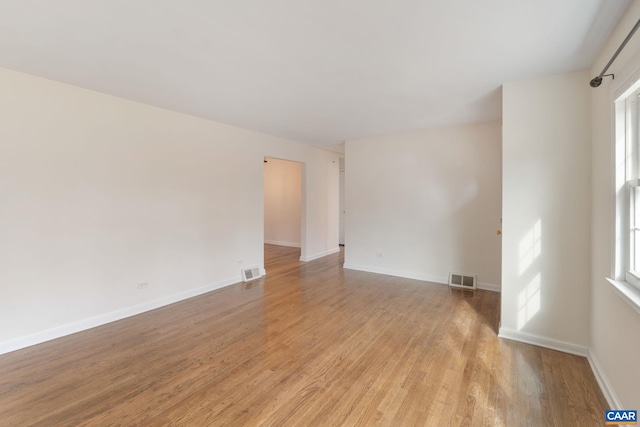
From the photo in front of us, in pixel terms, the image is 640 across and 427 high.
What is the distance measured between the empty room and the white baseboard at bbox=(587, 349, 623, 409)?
23mm

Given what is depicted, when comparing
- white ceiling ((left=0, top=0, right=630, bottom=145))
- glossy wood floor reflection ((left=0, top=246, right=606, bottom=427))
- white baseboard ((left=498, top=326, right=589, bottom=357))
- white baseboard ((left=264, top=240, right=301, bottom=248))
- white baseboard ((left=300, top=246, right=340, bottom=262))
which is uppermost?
white ceiling ((left=0, top=0, right=630, bottom=145))

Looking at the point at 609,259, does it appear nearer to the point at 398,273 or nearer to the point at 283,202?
the point at 398,273

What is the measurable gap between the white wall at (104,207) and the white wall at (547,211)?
12.3 ft

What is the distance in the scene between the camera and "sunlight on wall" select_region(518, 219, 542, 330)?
2.62 meters

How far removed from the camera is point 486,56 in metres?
2.22

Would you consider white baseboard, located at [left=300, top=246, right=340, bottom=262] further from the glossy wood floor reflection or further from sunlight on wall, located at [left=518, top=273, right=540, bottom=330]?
sunlight on wall, located at [left=518, top=273, right=540, bottom=330]

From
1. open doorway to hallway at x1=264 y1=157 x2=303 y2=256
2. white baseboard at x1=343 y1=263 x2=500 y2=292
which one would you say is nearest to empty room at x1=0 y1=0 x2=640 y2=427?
white baseboard at x1=343 y1=263 x2=500 y2=292

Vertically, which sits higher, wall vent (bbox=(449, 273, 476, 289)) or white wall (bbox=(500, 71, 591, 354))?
white wall (bbox=(500, 71, 591, 354))

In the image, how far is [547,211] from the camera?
257 centimetres

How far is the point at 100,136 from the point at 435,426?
13.2 ft

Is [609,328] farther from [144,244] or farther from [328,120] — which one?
[144,244]

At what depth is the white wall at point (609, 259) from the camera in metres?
1.58

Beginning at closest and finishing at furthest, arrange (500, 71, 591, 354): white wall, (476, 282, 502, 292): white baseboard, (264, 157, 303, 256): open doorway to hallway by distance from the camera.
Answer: (500, 71, 591, 354): white wall
(476, 282, 502, 292): white baseboard
(264, 157, 303, 256): open doorway to hallway

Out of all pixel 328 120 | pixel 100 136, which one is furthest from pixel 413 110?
pixel 100 136
